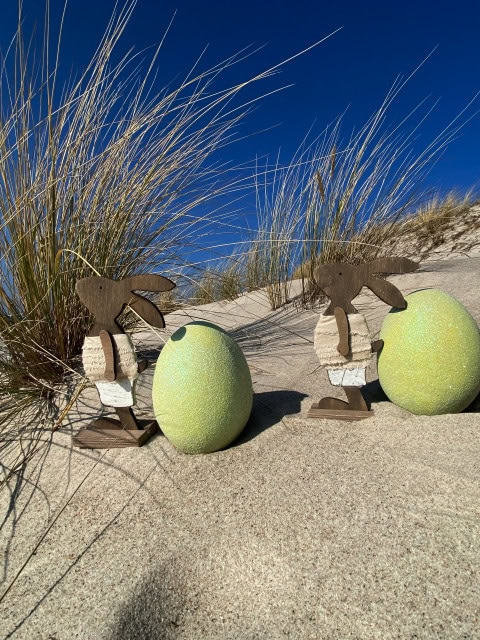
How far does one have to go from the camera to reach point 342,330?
1.47 metres

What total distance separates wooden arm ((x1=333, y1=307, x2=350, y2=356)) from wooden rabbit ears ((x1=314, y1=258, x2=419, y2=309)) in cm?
4

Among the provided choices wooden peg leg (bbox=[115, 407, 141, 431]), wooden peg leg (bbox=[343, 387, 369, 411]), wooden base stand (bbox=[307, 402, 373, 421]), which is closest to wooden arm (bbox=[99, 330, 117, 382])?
wooden peg leg (bbox=[115, 407, 141, 431])

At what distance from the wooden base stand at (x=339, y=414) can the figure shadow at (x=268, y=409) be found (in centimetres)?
9

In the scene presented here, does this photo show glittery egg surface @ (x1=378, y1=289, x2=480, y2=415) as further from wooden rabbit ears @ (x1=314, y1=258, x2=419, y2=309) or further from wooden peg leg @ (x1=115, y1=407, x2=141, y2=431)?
wooden peg leg @ (x1=115, y1=407, x2=141, y2=431)

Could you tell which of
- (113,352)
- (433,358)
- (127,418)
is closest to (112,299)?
(113,352)

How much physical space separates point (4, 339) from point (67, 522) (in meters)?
0.94

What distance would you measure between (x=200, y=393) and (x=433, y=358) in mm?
754

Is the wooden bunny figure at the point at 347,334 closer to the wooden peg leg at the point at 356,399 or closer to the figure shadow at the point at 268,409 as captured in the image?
the wooden peg leg at the point at 356,399

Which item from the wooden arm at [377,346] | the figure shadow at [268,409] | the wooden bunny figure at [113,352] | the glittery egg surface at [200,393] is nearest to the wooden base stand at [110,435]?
the wooden bunny figure at [113,352]

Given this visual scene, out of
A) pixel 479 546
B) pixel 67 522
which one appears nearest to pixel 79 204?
pixel 67 522

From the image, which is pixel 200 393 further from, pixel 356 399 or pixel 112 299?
pixel 356 399

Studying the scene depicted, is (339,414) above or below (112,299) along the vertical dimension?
below

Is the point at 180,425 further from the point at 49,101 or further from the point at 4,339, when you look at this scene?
the point at 49,101

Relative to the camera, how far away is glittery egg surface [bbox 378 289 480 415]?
1.34 meters
